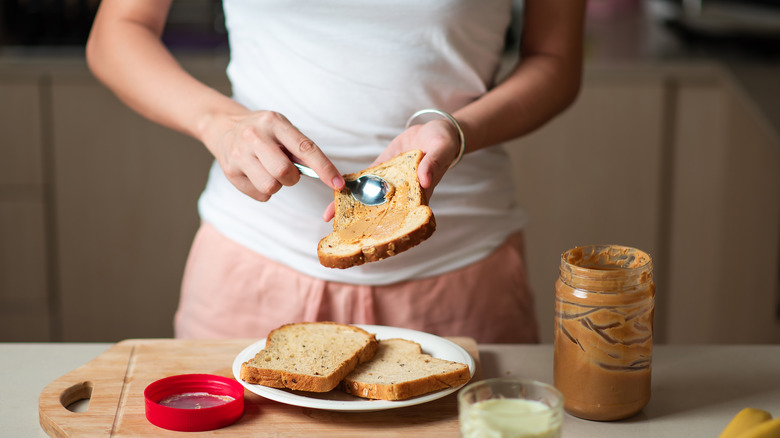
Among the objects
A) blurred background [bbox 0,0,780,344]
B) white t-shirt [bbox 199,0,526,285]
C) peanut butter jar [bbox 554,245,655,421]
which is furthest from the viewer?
blurred background [bbox 0,0,780,344]

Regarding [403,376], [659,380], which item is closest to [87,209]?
[403,376]

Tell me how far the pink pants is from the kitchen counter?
0.28 feet

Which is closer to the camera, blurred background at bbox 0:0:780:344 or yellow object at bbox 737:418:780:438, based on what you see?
yellow object at bbox 737:418:780:438

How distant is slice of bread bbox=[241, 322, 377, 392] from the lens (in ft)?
3.00

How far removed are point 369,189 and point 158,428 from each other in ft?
1.20

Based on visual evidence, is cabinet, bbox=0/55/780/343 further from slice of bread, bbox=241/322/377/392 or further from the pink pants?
slice of bread, bbox=241/322/377/392

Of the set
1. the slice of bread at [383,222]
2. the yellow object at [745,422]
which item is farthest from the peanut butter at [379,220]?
the yellow object at [745,422]

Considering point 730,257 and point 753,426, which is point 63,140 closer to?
point 730,257

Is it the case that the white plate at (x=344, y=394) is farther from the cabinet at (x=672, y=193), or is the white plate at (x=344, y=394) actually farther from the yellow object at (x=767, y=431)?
the cabinet at (x=672, y=193)

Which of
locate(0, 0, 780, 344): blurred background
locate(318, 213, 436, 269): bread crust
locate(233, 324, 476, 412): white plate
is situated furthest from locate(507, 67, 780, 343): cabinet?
locate(318, 213, 436, 269): bread crust

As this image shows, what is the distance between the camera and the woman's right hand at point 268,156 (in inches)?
38.4

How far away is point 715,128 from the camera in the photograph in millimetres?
2361

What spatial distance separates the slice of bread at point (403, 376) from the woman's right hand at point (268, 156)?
0.21 meters

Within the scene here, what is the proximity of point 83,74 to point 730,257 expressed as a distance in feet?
6.17
